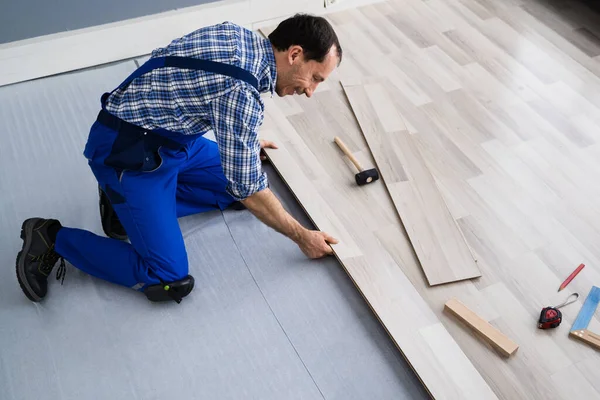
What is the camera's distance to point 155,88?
2.26 m

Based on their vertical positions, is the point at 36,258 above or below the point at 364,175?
below

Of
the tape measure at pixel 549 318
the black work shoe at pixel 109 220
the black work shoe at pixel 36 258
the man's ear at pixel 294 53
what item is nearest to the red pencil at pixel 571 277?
the tape measure at pixel 549 318

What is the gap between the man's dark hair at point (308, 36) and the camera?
2.16m

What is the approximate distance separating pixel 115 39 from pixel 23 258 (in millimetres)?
1676

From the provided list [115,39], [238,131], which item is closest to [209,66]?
[238,131]

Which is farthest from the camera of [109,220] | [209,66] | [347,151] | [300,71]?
[347,151]

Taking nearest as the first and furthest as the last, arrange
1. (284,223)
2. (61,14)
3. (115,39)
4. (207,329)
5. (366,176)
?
(284,223)
(207,329)
(366,176)
(61,14)
(115,39)

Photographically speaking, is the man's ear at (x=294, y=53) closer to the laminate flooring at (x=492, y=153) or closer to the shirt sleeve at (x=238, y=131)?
the shirt sleeve at (x=238, y=131)

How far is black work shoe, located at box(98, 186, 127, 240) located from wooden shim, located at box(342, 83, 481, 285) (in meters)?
1.29

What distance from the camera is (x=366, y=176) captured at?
3.05 metres

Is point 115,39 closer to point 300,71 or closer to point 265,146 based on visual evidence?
point 265,146

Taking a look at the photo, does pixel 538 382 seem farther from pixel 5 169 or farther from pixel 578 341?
pixel 5 169

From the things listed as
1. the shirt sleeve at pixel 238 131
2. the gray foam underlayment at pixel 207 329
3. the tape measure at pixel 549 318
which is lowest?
the gray foam underlayment at pixel 207 329

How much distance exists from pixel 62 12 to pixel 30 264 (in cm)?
165
